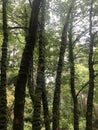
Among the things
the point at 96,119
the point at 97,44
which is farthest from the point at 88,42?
the point at 96,119

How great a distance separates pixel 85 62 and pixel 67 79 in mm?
3486

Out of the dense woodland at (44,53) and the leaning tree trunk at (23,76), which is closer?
the leaning tree trunk at (23,76)

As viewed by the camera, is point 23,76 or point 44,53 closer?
point 23,76

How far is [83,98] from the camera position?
38.7m

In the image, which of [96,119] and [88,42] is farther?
[96,119]

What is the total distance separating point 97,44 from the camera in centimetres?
1781

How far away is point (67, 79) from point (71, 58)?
1.38 metres

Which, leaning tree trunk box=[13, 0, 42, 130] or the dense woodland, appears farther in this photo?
the dense woodland

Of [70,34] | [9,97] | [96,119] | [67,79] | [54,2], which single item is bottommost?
[96,119]

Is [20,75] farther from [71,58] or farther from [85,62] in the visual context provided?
[85,62]

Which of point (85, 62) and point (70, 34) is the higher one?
point (70, 34)

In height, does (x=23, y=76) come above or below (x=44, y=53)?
below

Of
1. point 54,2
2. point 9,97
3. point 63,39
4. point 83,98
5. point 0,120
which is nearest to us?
point 0,120

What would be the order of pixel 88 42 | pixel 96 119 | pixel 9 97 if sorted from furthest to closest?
pixel 96 119 → pixel 9 97 → pixel 88 42
